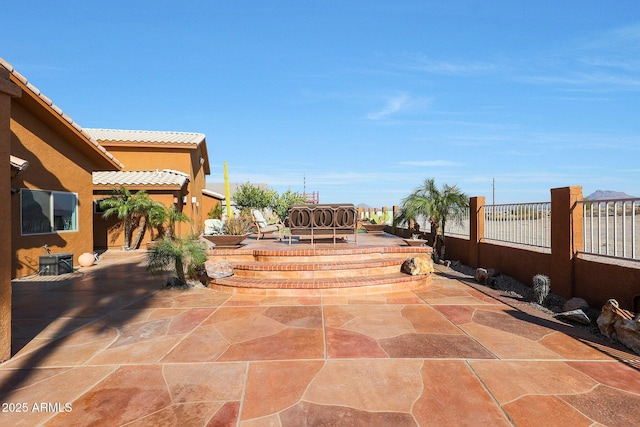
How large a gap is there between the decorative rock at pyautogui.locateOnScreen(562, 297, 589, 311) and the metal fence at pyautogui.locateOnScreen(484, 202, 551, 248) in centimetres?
139

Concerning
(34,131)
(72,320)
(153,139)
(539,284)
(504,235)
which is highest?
(153,139)

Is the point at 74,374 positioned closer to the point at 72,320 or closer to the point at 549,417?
the point at 72,320

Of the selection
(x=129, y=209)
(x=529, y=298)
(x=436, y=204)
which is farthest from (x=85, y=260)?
(x=529, y=298)

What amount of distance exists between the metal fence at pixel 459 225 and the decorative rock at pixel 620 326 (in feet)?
17.5

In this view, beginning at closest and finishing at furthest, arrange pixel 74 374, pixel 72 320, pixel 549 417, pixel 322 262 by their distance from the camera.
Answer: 1. pixel 549 417
2. pixel 74 374
3. pixel 72 320
4. pixel 322 262

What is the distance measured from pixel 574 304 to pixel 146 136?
777 inches

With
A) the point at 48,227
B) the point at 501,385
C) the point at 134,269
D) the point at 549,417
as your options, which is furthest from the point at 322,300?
the point at 48,227

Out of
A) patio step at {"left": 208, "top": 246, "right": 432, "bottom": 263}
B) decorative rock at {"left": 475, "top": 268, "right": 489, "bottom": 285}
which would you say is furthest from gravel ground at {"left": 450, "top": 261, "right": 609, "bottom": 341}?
patio step at {"left": 208, "top": 246, "right": 432, "bottom": 263}

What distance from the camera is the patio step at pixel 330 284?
19.8 ft

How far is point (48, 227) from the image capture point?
913 cm

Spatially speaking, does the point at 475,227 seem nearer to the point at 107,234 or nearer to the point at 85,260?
the point at 85,260

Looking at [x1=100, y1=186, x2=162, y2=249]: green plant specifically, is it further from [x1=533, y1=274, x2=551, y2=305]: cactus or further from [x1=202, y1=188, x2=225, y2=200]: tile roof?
[x1=533, y1=274, x2=551, y2=305]: cactus

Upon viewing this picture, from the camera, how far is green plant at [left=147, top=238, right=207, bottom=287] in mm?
6500

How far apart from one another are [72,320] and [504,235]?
869cm
